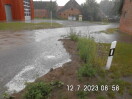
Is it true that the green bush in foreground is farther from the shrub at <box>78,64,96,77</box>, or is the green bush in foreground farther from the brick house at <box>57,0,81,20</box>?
the brick house at <box>57,0,81,20</box>

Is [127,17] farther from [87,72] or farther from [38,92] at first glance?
[38,92]

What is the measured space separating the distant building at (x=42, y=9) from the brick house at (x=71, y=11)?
4.80 metres

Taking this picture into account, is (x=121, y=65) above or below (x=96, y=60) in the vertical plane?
below

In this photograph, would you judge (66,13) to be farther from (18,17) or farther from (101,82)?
(101,82)

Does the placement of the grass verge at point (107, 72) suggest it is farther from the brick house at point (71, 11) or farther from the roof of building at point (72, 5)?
the roof of building at point (72, 5)

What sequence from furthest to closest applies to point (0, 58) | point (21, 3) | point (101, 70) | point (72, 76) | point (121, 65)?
point (21, 3) → point (0, 58) → point (121, 65) → point (101, 70) → point (72, 76)

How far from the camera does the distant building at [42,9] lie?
51.4 metres

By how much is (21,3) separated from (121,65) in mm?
25619

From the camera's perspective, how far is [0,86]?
13.2 ft

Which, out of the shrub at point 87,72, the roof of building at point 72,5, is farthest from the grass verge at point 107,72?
the roof of building at point 72,5

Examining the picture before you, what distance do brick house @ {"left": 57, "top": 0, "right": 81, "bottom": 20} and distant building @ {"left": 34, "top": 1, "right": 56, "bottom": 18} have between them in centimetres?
480

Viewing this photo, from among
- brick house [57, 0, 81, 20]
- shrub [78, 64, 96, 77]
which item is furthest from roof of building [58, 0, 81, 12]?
shrub [78, 64, 96, 77]

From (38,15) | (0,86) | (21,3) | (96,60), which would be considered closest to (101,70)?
(96,60)
